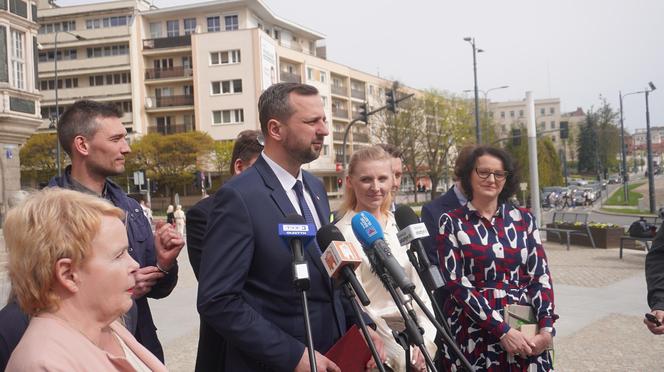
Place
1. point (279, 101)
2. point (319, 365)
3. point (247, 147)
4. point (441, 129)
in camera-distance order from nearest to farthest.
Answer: point (319, 365)
point (279, 101)
point (247, 147)
point (441, 129)

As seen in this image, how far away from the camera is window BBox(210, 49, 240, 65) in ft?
174

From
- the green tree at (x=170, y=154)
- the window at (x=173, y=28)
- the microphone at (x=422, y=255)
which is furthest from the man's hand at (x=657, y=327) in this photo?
the window at (x=173, y=28)

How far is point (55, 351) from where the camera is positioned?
5.54ft

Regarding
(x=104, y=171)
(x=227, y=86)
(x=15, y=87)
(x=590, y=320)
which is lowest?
(x=590, y=320)

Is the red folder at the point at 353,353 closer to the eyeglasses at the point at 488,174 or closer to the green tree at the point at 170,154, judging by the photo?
the eyeglasses at the point at 488,174

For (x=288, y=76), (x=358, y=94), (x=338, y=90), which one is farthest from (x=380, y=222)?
(x=358, y=94)

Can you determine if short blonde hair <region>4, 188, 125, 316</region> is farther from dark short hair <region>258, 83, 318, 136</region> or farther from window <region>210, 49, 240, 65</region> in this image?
window <region>210, 49, 240, 65</region>

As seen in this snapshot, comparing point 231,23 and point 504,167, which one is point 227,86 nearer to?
point 231,23

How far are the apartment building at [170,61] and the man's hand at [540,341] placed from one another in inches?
1970

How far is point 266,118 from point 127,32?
5720 centimetres

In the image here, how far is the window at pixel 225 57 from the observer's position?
53.2 metres

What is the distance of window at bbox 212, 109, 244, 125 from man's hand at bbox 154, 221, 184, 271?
167 ft

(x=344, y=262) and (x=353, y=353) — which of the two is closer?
(x=344, y=262)

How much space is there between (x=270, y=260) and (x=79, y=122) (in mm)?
1593
